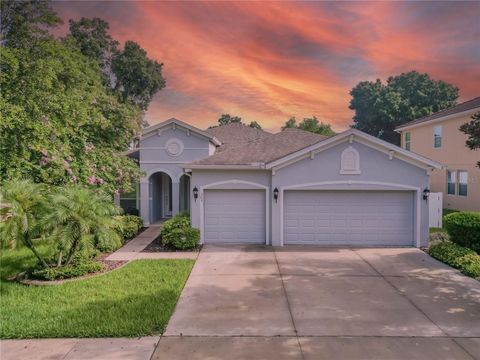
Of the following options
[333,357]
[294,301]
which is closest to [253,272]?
[294,301]

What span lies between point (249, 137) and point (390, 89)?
27.1 metres

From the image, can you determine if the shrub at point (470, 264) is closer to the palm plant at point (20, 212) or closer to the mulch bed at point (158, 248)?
the mulch bed at point (158, 248)

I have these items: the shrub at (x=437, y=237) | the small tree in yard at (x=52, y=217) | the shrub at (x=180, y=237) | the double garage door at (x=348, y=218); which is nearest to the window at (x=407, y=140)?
the shrub at (x=437, y=237)

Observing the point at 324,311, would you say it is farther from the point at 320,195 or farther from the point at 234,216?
the point at 234,216

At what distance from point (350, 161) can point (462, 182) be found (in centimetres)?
1198

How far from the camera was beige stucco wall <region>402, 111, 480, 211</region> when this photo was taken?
62.8 feet

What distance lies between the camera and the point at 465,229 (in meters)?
11.4

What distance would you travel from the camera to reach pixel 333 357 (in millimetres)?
5203

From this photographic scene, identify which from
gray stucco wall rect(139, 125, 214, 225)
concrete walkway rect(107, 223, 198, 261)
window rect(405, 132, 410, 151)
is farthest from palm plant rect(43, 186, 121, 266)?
window rect(405, 132, 410, 151)

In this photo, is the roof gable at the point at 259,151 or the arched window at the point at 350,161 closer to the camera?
the arched window at the point at 350,161

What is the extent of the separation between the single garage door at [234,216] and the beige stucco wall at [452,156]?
13.7 metres

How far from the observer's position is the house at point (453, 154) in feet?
63.1

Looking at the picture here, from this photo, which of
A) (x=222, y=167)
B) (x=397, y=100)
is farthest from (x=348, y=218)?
(x=397, y=100)

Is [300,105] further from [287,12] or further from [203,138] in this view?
[287,12]
